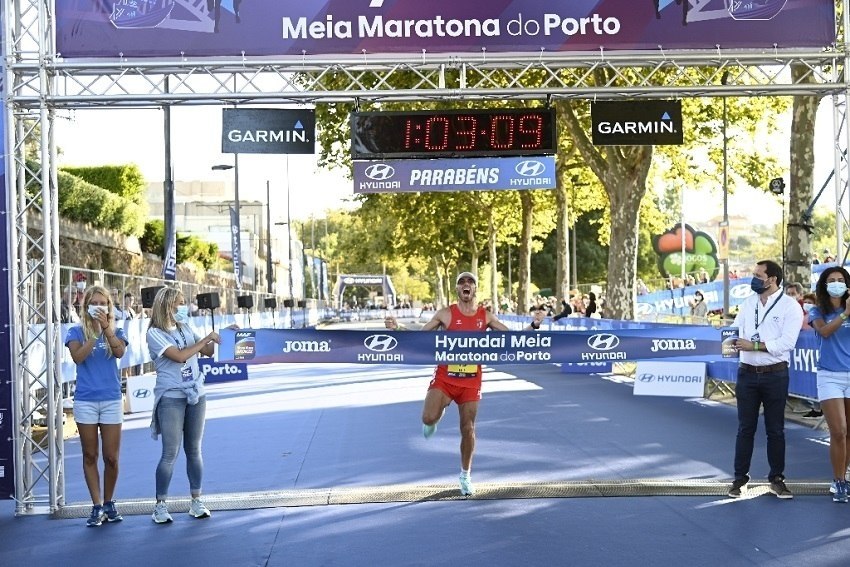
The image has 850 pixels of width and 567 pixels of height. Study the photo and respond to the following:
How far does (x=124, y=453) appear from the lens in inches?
589

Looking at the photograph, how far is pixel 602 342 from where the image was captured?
39.3 ft

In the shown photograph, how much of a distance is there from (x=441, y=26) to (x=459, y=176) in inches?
130

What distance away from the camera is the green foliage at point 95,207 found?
29.6 meters

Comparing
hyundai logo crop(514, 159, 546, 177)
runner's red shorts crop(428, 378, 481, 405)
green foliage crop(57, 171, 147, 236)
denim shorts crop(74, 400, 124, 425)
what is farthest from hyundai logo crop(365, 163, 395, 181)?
green foliage crop(57, 171, 147, 236)

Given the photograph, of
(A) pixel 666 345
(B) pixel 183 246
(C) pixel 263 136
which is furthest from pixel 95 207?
(A) pixel 666 345

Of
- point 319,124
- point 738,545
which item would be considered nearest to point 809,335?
point 738,545

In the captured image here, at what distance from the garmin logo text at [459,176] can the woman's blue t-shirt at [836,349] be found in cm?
552

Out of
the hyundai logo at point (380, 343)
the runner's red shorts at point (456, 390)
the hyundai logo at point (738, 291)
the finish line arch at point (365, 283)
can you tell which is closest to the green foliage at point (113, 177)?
the hyundai logo at point (738, 291)

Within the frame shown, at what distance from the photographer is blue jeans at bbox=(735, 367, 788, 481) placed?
1034 centimetres

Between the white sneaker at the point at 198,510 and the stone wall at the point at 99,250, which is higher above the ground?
the stone wall at the point at 99,250

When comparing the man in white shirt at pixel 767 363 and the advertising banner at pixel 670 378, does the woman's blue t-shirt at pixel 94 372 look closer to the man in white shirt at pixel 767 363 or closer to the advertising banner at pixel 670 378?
the man in white shirt at pixel 767 363

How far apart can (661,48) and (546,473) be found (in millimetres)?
4506

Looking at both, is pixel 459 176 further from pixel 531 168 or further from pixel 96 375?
pixel 96 375

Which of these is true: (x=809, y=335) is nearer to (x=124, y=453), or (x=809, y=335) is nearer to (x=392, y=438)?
(x=392, y=438)
